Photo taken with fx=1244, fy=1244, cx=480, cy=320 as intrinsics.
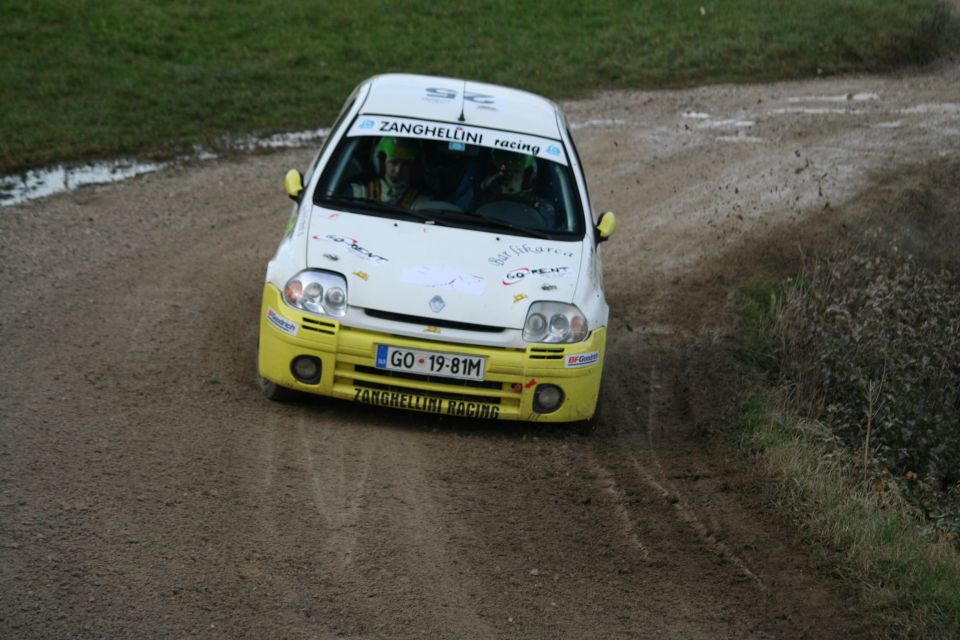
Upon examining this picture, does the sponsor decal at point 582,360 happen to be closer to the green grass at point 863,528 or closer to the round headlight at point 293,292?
the green grass at point 863,528

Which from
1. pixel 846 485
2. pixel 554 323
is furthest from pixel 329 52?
pixel 846 485

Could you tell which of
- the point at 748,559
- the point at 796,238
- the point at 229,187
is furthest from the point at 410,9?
the point at 748,559

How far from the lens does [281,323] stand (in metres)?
7.10

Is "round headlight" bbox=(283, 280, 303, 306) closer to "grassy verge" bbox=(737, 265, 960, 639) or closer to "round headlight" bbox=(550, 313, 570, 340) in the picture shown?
"round headlight" bbox=(550, 313, 570, 340)

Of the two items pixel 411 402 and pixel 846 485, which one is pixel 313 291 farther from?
pixel 846 485

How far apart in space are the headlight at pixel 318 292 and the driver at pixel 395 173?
1.12 metres

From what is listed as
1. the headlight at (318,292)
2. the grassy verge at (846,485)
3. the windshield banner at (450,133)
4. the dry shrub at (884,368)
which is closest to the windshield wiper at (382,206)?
the windshield banner at (450,133)

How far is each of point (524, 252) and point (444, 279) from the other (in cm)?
68

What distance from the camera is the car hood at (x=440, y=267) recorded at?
7059 mm

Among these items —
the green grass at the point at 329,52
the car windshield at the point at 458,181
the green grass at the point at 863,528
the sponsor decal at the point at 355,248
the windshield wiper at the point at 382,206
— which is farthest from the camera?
the green grass at the point at 329,52

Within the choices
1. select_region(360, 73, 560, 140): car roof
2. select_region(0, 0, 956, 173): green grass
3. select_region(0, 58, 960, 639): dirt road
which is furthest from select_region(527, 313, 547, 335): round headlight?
select_region(0, 0, 956, 173): green grass

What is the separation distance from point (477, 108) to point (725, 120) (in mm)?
9834

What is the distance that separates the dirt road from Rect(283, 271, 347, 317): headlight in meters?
0.66

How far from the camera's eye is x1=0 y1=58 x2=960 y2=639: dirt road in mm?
5117
